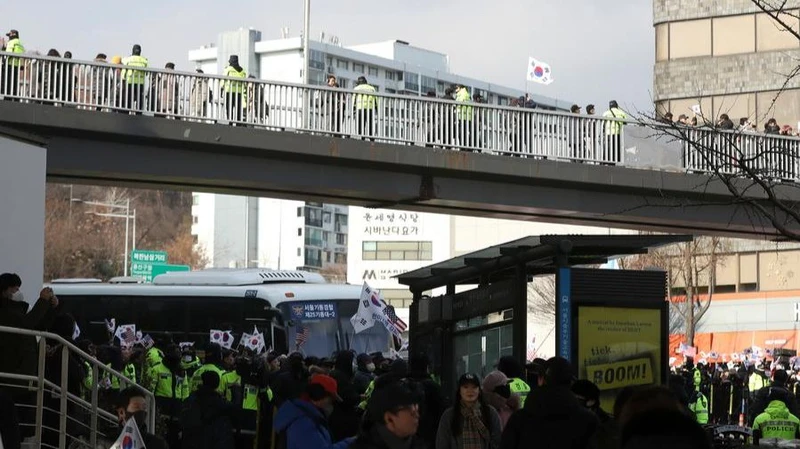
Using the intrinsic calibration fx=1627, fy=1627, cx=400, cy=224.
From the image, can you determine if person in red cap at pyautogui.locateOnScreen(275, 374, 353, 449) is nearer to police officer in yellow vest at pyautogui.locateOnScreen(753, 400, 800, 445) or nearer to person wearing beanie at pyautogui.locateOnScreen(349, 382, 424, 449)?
person wearing beanie at pyautogui.locateOnScreen(349, 382, 424, 449)

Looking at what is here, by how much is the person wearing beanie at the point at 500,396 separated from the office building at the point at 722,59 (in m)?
52.2

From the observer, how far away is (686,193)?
118ft

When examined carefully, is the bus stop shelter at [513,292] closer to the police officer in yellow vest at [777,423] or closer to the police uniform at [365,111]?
the police officer in yellow vest at [777,423]

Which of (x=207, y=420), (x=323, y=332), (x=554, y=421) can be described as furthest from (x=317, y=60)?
(x=554, y=421)

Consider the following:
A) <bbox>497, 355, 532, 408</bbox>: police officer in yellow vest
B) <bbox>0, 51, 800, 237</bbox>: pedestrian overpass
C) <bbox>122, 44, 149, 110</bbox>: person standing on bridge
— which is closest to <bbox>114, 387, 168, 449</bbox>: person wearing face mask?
<bbox>497, 355, 532, 408</bbox>: police officer in yellow vest

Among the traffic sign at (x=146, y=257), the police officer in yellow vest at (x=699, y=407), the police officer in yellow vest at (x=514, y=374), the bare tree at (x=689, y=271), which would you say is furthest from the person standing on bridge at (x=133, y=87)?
the traffic sign at (x=146, y=257)

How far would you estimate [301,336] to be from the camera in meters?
36.4

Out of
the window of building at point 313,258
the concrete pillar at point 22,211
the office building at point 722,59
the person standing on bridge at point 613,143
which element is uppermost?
the office building at point 722,59

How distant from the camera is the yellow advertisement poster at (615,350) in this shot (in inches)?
666

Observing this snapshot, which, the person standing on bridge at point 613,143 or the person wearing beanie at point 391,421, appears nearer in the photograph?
the person wearing beanie at point 391,421

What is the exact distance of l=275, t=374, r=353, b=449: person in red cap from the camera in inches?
403

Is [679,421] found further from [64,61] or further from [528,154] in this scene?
[528,154]

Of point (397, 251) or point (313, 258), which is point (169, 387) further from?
point (313, 258)

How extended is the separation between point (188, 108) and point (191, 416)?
1556 cm
